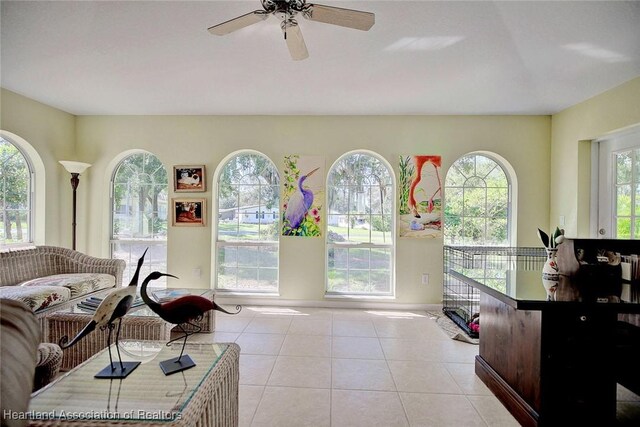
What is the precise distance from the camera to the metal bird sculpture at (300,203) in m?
3.63

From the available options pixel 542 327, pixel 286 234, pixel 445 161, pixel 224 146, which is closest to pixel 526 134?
pixel 445 161

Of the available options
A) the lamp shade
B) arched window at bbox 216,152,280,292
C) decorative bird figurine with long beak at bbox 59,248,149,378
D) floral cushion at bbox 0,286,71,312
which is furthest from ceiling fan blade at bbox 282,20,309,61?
the lamp shade

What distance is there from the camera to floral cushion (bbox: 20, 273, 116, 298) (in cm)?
265

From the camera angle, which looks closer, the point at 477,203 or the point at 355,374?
the point at 355,374

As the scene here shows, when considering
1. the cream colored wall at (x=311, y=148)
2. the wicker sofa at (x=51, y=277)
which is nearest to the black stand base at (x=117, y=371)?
the wicker sofa at (x=51, y=277)

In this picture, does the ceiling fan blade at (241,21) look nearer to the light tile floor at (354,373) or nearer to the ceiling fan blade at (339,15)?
the ceiling fan blade at (339,15)

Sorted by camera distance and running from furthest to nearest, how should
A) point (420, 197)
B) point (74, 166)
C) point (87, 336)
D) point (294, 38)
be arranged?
point (420, 197), point (74, 166), point (87, 336), point (294, 38)

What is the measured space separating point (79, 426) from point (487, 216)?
408cm

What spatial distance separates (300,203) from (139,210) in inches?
87.8

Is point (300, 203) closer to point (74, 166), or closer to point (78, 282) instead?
point (78, 282)

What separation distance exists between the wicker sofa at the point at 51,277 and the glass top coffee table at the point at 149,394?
5.13ft

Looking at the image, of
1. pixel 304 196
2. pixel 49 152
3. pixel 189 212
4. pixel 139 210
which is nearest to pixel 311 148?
pixel 304 196

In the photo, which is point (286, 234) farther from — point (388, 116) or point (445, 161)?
point (445, 161)

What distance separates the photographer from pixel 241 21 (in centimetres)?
161
